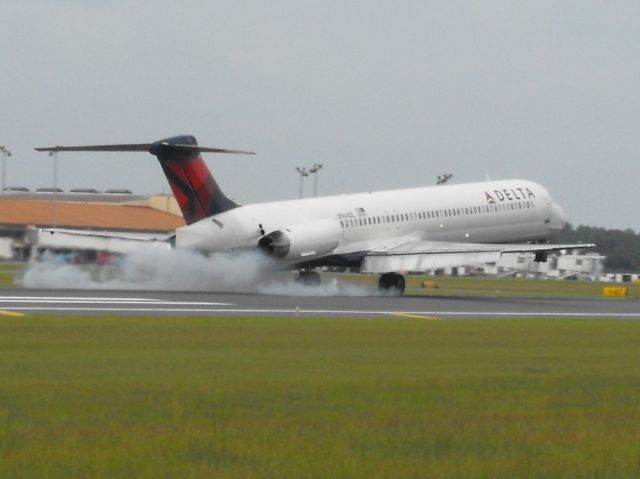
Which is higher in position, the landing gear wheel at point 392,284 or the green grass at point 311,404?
the landing gear wheel at point 392,284

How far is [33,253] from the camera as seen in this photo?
52.0 meters

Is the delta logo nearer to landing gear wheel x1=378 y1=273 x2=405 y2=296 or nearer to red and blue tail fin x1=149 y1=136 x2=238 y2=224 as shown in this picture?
landing gear wheel x1=378 y1=273 x2=405 y2=296

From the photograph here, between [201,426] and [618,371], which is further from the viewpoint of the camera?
[618,371]

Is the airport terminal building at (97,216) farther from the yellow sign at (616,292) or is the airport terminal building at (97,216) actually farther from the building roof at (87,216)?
the yellow sign at (616,292)

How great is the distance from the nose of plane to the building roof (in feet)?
169

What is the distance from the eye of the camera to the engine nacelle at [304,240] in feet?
148

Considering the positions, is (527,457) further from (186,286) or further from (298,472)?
(186,286)

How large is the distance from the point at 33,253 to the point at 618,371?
115 ft

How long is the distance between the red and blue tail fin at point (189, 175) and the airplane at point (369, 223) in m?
0.03

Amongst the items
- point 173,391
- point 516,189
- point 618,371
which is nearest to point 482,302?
point 516,189

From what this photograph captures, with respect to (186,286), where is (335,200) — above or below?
above

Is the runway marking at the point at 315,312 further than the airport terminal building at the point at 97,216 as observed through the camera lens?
No

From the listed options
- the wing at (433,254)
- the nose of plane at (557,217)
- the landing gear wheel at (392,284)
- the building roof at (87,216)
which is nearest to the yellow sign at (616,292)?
the nose of plane at (557,217)

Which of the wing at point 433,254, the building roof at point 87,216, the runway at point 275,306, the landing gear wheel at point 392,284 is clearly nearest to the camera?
the runway at point 275,306
